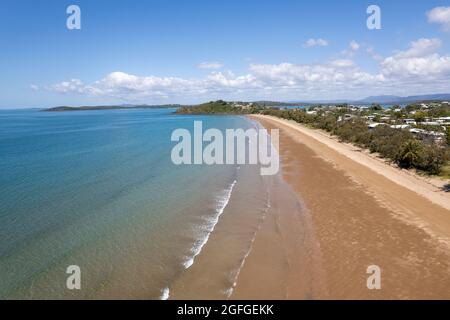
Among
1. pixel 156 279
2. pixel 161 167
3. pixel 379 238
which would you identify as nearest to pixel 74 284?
pixel 156 279

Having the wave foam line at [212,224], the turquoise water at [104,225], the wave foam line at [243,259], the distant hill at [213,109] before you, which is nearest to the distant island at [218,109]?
the distant hill at [213,109]

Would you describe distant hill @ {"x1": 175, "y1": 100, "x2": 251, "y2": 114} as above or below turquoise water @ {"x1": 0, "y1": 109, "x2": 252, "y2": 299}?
above

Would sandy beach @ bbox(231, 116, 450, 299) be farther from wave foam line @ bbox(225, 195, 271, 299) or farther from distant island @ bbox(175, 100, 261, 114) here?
distant island @ bbox(175, 100, 261, 114)

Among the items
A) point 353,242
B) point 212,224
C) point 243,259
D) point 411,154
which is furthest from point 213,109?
point 243,259

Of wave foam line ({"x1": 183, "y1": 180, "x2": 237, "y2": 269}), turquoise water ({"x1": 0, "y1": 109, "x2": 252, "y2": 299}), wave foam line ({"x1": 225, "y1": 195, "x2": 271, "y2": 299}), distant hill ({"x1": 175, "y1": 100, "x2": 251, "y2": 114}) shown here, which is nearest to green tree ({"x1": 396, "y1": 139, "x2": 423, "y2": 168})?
turquoise water ({"x1": 0, "y1": 109, "x2": 252, "y2": 299})

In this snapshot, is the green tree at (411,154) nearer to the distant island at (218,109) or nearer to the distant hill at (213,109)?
the distant island at (218,109)

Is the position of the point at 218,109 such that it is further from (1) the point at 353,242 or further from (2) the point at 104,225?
(1) the point at 353,242
